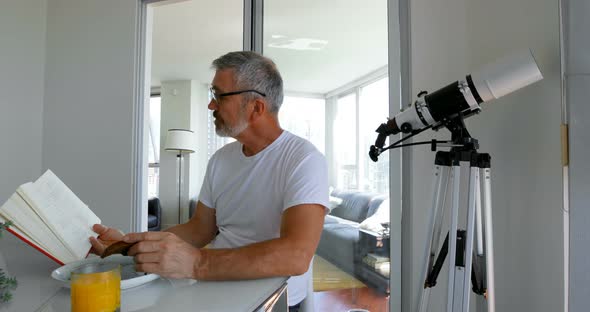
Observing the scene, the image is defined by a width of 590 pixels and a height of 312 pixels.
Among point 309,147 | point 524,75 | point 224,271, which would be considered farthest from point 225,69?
point 524,75

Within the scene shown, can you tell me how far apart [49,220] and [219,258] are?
0.42 m

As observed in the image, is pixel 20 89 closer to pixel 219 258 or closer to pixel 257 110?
pixel 257 110

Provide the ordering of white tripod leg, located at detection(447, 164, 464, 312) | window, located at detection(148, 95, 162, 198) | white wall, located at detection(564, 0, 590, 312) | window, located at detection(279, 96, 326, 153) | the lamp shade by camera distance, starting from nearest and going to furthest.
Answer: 1. white wall, located at detection(564, 0, 590, 312)
2. white tripod leg, located at detection(447, 164, 464, 312)
3. window, located at detection(279, 96, 326, 153)
4. the lamp shade
5. window, located at detection(148, 95, 162, 198)

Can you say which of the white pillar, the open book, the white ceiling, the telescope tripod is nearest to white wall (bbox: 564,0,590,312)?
the telescope tripod

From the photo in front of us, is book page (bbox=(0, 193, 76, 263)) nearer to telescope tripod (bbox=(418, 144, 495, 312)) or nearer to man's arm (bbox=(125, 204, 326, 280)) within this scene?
man's arm (bbox=(125, 204, 326, 280))

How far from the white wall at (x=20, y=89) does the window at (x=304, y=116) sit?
1978 millimetres

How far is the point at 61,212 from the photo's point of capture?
89 cm

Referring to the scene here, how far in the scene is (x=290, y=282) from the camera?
1180mm

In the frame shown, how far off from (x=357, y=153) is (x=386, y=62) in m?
0.55

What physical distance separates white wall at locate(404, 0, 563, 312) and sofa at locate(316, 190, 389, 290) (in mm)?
351

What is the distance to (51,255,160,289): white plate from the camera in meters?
0.75

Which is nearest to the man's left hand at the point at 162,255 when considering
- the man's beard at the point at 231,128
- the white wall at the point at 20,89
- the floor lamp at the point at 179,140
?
the man's beard at the point at 231,128

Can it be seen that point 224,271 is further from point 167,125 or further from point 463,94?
point 167,125

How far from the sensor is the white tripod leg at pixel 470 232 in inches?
45.2
